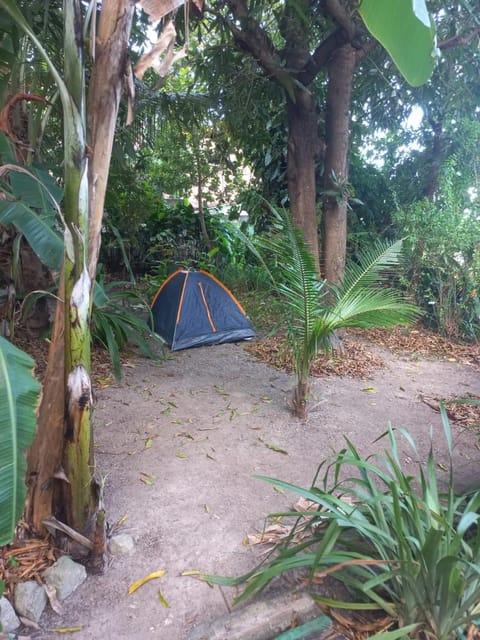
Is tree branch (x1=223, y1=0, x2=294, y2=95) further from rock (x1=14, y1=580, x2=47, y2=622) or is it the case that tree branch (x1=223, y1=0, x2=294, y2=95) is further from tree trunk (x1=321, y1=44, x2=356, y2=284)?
rock (x1=14, y1=580, x2=47, y2=622)

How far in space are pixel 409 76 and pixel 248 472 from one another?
2.20 metres

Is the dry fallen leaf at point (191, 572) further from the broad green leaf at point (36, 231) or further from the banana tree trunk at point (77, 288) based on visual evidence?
the broad green leaf at point (36, 231)

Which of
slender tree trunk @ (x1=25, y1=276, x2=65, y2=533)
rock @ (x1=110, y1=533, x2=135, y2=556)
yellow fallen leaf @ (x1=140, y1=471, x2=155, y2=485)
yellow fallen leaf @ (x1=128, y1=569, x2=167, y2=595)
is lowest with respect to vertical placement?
yellow fallen leaf @ (x1=128, y1=569, x2=167, y2=595)

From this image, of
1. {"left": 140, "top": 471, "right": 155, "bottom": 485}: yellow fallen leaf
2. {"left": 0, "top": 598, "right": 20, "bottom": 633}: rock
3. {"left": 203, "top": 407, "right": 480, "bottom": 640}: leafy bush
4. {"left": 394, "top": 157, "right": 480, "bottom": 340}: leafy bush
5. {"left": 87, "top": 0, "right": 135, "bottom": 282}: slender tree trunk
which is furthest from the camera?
{"left": 394, "top": 157, "right": 480, "bottom": 340}: leafy bush

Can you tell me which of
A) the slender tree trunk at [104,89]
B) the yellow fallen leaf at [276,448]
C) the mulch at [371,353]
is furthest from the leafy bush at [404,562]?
the mulch at [371,353]

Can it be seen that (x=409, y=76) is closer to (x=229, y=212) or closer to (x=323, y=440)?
(x=323, y=440)

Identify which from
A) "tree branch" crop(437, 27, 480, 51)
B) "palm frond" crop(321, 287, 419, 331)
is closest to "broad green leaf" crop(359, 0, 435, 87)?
"palm frond" crop(321, 287, 419, 331)

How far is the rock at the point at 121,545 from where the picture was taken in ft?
6.22

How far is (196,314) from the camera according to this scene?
528 cm

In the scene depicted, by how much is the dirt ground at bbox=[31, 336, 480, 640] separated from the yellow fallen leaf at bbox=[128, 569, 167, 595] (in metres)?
0.02

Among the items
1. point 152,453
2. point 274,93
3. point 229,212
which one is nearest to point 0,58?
point 152,453

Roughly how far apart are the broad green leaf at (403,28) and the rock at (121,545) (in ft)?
7.56

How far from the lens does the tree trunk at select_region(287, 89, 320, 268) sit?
5066mm

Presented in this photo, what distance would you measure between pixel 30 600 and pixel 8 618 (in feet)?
0.28
